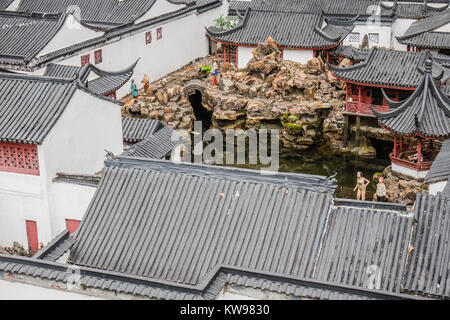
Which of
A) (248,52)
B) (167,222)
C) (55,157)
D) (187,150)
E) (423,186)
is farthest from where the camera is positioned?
(248,52)

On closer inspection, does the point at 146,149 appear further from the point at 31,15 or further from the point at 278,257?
the point at 31,15

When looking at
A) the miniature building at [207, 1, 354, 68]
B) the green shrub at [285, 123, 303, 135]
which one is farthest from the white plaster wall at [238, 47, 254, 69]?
the green shrub at [285, 123, 303, 135]

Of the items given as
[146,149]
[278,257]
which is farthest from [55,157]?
[278,257]

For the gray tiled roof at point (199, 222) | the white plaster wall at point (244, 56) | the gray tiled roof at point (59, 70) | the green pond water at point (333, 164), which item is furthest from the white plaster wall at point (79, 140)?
the white plaster wall at point (244, 56)

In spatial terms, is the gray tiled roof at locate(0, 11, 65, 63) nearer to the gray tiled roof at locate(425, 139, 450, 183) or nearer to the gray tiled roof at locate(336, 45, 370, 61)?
the gray tiled roof at locate(336, 45, 370, 61)

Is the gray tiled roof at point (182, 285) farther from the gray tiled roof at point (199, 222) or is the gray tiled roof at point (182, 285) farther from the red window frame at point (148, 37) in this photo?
the red window frame at point (148, 37)

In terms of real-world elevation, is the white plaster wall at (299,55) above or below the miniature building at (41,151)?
above
